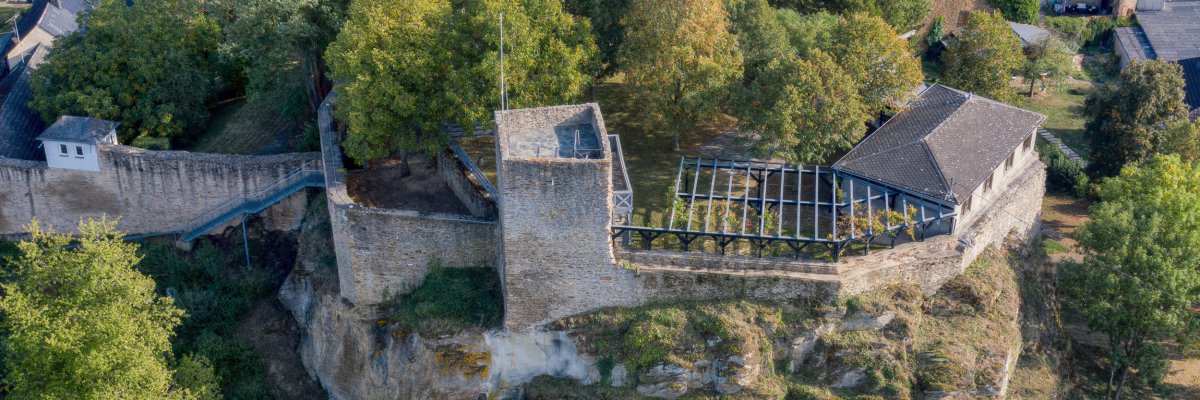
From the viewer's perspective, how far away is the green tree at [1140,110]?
44.1 meters

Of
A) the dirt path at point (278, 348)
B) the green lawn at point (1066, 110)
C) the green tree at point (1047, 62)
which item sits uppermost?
the green tree at point (1047, 62)

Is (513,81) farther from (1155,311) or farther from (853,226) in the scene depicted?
(1155,311)

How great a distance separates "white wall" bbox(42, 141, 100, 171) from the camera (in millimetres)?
42156

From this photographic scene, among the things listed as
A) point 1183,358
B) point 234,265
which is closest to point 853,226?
point 1183,358

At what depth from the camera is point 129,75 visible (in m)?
46.0

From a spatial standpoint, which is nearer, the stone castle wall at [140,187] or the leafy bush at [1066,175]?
the stone castle wall at [140,187]

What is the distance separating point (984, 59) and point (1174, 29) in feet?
71.9

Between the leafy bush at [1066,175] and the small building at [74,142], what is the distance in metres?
38.0

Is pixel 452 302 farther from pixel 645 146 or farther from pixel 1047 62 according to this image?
pixel 1047 62

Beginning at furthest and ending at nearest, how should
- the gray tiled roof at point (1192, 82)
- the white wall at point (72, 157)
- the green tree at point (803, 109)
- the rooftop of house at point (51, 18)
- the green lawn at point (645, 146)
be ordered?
the rooftop of house at point (51, 18) → the gray tiled roof at point (1192, 82) → the white wall at point (72, 157) → the green lawn at point (645, 146) → the green tree at point (803, 109)

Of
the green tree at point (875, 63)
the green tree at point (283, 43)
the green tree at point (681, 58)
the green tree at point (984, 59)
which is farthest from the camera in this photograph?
the green tree at point (984, 59)

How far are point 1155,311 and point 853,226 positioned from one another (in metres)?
11.1

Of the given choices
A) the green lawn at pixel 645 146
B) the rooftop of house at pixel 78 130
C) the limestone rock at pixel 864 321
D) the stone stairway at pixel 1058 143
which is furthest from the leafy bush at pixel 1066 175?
the rooftop of house at pixel 78 130

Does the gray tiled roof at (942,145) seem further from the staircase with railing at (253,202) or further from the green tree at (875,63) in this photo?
the staircase with railing at (253,202)
